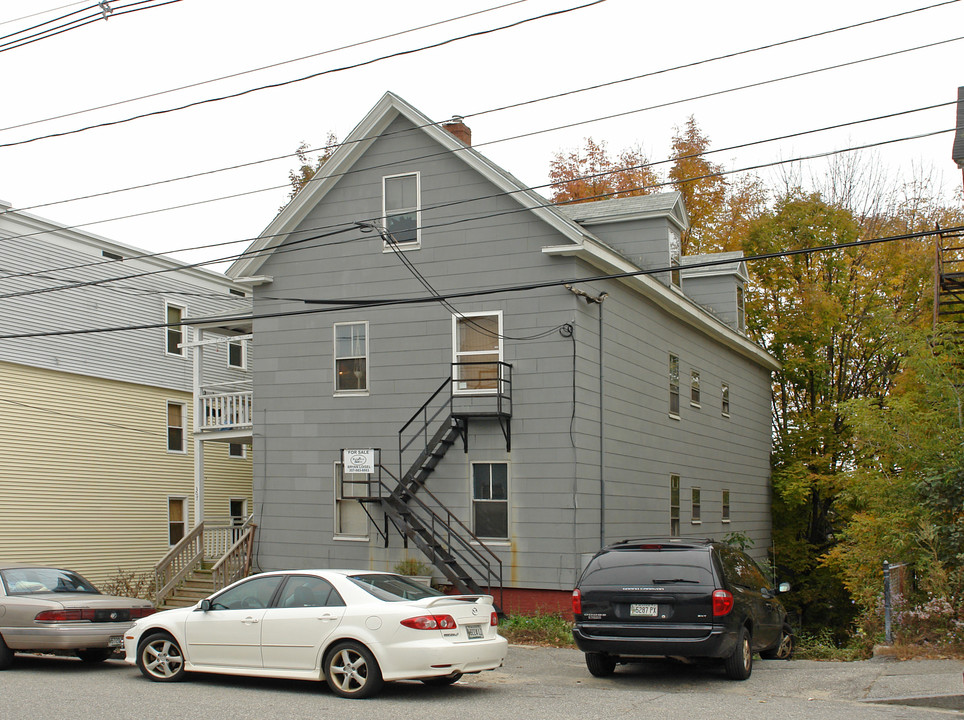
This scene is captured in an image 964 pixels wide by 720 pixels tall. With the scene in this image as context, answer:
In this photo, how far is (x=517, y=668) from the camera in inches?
536

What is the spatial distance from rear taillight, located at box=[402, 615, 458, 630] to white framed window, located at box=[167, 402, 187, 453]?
854 inches

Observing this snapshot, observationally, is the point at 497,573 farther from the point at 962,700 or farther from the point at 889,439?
the point at 962,700

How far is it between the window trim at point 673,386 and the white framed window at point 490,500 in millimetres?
6131

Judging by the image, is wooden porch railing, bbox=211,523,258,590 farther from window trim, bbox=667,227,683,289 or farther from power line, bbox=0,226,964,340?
window trim, bbox=667,227,683,289

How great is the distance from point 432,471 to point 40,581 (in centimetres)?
748

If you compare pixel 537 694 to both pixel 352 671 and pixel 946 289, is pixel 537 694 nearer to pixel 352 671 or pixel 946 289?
pixel 352 671

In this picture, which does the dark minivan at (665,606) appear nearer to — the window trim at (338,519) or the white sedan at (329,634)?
the white sedan at (329,634)

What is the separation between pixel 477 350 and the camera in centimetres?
1944

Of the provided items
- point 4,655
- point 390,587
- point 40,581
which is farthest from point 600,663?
point 40,581

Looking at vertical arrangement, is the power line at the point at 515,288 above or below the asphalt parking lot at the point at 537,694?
above

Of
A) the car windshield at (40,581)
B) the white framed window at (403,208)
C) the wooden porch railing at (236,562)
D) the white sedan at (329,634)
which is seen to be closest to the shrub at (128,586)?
the wooden porch railing at (236,562)

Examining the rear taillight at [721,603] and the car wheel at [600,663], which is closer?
the rear taillight at [721,603]

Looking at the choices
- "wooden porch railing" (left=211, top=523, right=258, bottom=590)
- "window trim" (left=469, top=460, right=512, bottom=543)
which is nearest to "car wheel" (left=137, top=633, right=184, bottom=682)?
"window trim" (left=469, top=460, right=512, bottom=543)

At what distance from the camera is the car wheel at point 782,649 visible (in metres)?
14.1
